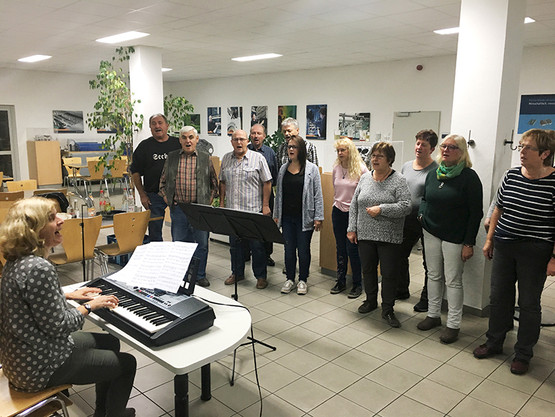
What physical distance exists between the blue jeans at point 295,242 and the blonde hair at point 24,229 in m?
2.67

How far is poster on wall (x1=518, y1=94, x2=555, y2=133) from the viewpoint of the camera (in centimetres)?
716

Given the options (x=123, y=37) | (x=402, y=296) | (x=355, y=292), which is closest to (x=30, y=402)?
(x=355, y=292)

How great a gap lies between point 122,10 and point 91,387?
428 cm

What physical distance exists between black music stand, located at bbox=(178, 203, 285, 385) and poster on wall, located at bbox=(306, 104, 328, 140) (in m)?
7.69

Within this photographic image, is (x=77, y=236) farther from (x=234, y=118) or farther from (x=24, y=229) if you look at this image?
(x=234, y=118)

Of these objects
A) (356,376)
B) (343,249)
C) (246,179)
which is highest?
(246,179)

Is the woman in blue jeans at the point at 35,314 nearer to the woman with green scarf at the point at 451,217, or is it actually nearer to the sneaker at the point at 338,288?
the woman with green scarf at the point at 451,217

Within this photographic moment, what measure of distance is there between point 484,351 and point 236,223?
6.52 ft

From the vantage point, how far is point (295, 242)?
14.5 ft

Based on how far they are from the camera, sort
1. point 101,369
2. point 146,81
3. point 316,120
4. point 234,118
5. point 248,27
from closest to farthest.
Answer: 1. point 101,369
2. point 248,27
3. point 146,81
4. point 316,120
5. point 234,118

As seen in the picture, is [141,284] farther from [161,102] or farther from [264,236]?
[161,102]

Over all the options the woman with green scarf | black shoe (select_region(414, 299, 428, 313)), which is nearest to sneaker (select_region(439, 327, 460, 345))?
the woman with green scarf

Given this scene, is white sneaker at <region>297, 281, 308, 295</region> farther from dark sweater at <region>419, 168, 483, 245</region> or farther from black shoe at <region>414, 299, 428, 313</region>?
dark sweater at <region>419, 168, 483, 245</region>

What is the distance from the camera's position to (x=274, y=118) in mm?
11492
